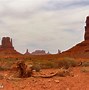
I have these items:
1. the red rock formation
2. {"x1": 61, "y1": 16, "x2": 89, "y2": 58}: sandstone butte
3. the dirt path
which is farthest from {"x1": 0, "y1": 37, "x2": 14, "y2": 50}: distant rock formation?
the dirt path

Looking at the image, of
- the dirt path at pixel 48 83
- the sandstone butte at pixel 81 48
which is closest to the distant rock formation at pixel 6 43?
the sandstone butte at pixel 81 48

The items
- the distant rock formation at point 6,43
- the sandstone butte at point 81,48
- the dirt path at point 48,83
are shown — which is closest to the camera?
the dirt path at point 48,83

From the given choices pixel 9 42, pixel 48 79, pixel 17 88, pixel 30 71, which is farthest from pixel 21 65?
pixel 9 42

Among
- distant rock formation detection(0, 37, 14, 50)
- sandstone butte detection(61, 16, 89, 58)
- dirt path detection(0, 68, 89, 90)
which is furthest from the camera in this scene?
distant rock formation detection(0, 37, 14, 50)

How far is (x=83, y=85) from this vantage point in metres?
13.9

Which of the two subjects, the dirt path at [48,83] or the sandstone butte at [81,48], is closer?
the dirt path at [48,83]

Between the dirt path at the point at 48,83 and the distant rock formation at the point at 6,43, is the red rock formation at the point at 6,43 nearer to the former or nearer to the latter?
the distant rock formation at the point at 6,43

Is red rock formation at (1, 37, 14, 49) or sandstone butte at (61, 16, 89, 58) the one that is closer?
sandstone butte at (61, 16, 89, 58)

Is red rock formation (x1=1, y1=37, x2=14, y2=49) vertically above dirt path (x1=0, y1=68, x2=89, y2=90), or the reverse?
red rock formation (x1=1, y1=37, x2=14, y2=49)

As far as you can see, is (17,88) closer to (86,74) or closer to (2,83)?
(2,83)

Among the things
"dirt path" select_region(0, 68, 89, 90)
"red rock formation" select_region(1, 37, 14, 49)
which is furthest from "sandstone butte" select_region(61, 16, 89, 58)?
"dirt path" select_region(0, 68, 89, 90)

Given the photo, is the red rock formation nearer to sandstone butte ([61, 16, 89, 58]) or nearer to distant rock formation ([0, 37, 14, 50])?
distant rock formation ([0, 37, 14, 50])

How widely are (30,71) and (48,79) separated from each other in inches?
65.8

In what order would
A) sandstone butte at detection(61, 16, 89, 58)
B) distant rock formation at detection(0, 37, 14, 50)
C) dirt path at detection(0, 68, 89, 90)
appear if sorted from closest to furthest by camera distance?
dirt path at detection(0, 68, 89, 90) → sandstone butte at detection(61, 16, 89, 58) → distant rock formation at detection(0, 37, 14, 50)
